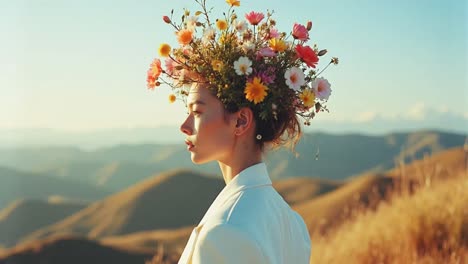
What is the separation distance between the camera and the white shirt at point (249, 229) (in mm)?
2123

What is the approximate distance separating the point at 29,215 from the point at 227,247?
41388mm

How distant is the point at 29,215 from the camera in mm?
41250

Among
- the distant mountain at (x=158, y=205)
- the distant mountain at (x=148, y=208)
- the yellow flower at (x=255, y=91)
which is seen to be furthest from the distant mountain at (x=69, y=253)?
the distant mountain at (x=148, y=208)

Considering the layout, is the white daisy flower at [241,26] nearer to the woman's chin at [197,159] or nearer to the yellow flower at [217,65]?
the yellow flower at [217,65]

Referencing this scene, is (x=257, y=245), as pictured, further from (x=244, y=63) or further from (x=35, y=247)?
(x=35, y=247)

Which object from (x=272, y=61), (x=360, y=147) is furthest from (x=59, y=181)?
(x=272, y=61)

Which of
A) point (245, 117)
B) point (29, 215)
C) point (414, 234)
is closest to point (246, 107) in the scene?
point (245, 117)

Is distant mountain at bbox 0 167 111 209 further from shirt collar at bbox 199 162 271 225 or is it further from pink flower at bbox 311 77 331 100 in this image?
shirt collar at bbox 199 162 271 225

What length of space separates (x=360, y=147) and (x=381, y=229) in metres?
75.8

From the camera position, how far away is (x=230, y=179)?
2.58 meters

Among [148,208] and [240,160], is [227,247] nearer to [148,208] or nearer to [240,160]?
[240,160]

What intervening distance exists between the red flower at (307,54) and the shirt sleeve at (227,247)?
895 mm

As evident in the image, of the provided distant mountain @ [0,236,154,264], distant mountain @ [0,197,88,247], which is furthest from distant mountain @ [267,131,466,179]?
distant mountain @ [0,236,154,264]

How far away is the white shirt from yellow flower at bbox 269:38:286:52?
0.49m
